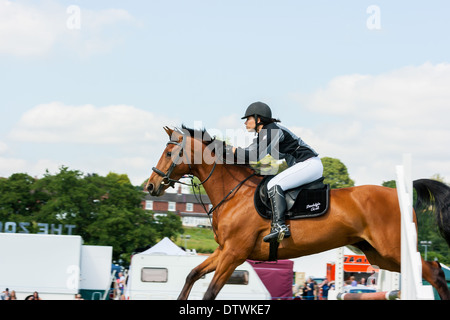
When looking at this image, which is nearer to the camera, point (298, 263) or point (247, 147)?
point (247, 147)

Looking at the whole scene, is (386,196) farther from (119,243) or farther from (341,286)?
(119,243)

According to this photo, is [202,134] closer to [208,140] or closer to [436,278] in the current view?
[208,140]

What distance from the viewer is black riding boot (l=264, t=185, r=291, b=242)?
5352 mm

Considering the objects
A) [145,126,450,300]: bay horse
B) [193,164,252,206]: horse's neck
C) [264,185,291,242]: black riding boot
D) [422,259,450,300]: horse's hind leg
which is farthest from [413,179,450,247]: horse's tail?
[193,164,252,206]: horse's neck

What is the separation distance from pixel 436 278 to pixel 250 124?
7.89 feet

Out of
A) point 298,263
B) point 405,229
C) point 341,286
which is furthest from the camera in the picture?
point 298,263

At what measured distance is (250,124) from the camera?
572cm

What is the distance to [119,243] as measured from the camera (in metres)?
30.3

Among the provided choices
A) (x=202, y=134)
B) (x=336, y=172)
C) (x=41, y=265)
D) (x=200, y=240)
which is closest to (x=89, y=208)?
(x=41, y=265)

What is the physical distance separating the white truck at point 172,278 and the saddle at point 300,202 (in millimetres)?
7103

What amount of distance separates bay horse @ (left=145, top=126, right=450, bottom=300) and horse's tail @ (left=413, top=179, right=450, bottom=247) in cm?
1
